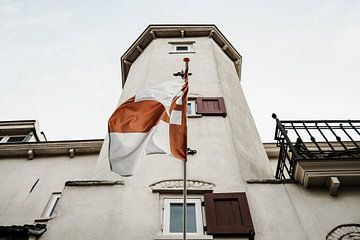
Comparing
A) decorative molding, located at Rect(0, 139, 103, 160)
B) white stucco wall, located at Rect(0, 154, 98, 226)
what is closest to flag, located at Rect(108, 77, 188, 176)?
white stucco wall, located at Rect(0, 154, 98, 226)

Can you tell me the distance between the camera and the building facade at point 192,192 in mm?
6434

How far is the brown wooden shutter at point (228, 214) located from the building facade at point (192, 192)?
0.07 ft

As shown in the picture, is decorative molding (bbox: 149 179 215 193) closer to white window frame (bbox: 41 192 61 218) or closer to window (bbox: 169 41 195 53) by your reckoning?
white window frame (bbox: 41 192 61 218)

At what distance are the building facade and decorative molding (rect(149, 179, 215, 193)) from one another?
0.02 metres

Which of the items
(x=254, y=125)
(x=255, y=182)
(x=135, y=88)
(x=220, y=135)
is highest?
(x=135, y=88)

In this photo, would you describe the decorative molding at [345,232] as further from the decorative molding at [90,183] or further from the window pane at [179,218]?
the decorative molding at [90,183]

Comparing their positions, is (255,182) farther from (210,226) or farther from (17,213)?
(17,213)

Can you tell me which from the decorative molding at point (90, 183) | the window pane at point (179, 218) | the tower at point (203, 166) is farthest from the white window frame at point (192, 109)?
the window pane at point (179, 218)

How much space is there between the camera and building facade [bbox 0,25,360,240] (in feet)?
21.1

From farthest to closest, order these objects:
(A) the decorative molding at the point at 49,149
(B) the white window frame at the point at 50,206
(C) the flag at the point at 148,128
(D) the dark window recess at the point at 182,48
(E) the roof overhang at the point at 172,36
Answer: (E) the roof overhang at the point at 172,36
(D) the dark window recess at the point at 182,48
(A) the decorative molding at the point at 49,149
(B) the white window frame at the point at 50,206
(C) the flag at the point at 148,128

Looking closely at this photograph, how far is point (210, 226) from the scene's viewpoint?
6426mm

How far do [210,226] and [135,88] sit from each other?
25.3ft

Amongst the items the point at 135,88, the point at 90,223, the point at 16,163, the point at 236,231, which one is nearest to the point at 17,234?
the point at 90,223

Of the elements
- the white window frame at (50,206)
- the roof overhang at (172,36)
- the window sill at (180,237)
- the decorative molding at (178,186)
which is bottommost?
the window sill at (180,237)
